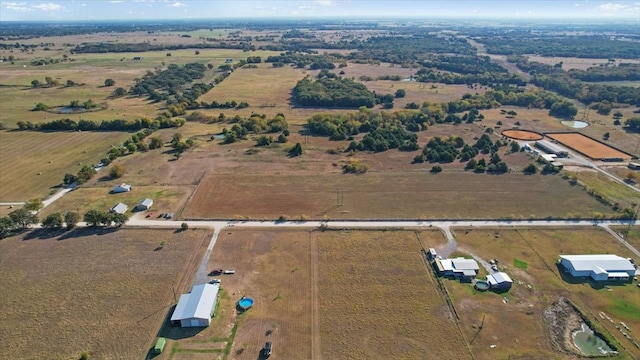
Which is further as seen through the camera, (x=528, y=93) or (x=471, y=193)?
(x=528, y=93)

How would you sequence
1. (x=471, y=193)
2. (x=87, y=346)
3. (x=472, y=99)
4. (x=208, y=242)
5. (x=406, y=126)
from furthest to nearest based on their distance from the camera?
1. (x=472, y=99)
2. (x=406, y=126)
3. (x=471, y=193)
4. (x=208, y=242)
5. (x=87, y=346)

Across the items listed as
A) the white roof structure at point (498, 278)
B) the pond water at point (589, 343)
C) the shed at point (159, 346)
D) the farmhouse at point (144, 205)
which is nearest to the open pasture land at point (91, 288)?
the shed at point (159, 346)

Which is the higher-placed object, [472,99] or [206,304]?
[472,99]

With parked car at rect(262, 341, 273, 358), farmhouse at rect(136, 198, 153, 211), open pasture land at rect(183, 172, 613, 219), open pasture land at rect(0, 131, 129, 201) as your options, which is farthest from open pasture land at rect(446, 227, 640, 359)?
open pasture land at rect(0, 131, 129, 201)

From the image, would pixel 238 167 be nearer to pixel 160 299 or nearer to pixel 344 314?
pixel 160 299

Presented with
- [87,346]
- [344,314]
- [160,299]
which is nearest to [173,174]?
[160,299]

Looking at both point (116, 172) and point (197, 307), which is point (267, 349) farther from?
point (116, 172)
